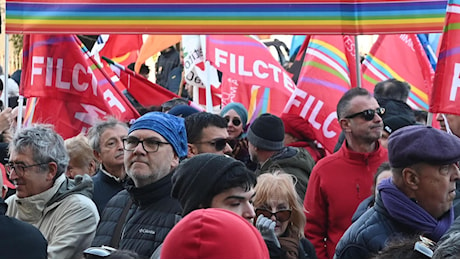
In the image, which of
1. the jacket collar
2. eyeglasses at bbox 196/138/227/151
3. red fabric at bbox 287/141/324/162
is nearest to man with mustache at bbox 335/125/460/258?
the jacket collar

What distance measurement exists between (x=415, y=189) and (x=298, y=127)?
368 cm

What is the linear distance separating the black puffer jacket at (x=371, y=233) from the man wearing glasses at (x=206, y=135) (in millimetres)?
1816

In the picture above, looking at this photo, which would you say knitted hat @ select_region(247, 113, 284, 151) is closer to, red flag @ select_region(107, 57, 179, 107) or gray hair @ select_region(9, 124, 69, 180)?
gray hair @ select_region(9, 124, 69, 180)

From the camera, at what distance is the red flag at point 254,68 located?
9930 mm

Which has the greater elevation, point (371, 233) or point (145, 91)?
point (371, 233)

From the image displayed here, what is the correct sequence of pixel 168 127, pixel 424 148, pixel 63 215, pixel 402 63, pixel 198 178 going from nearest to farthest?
pixel 198 178 → pixel 424 148 → pixel 168 127 → pixel 63 215 → pixel 402 63

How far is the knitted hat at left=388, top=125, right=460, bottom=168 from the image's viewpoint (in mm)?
4949

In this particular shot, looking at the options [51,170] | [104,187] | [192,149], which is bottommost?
[104,187]

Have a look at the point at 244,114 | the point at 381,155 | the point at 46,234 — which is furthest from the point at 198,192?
the point at 244,114

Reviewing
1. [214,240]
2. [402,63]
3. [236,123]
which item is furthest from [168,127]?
[402,63]

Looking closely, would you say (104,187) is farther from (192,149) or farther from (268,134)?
(268,134)

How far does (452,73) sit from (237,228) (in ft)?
11.0

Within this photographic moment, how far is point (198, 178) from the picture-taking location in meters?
4.59

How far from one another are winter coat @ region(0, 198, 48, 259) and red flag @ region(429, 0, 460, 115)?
2.36 meters
